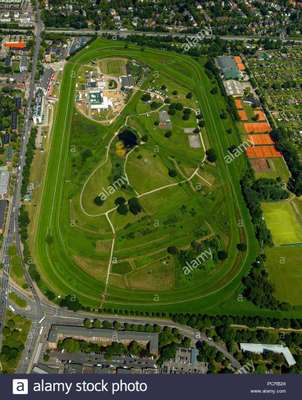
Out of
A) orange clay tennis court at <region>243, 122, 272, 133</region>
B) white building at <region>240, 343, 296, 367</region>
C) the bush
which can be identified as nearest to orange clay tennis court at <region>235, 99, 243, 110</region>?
orange clay tennis court at <region>243, 122, 272, 133</region>

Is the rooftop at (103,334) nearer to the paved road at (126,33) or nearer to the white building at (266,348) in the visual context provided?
the white building at (266,348)

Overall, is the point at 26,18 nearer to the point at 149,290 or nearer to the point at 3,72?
the point at 3,72

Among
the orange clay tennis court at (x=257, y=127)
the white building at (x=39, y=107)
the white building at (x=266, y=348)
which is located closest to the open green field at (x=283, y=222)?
the white building at (x=266, y=348)

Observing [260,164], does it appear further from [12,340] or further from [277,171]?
[12,340]

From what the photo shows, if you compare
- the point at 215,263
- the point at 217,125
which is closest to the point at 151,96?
the point at 217,125

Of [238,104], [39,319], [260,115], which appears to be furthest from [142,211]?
[238,104]

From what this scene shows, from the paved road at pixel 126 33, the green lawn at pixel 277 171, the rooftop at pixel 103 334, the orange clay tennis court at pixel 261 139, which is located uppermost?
the paved road at pixel 126 33
